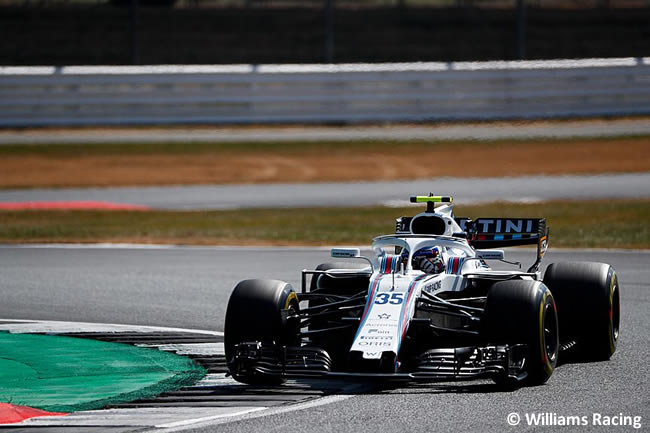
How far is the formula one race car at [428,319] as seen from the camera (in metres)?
8.28

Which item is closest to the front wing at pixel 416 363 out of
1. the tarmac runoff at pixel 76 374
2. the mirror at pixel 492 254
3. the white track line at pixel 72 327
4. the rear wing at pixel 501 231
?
the tarmac runoff at pixel 76 374

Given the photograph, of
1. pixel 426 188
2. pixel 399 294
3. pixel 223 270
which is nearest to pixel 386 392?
pixel 399 294

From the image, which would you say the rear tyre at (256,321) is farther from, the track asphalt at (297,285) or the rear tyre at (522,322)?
the rear tyre at (522,322)

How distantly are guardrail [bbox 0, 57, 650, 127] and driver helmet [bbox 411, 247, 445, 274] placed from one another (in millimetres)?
19052

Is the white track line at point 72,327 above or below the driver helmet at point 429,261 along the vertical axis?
below

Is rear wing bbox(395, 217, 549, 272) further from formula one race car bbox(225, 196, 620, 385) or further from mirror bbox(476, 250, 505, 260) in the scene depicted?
mirror bbox(476, 250, 505, 260)

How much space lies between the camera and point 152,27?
39.0 meters

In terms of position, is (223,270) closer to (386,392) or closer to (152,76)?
(386,392)

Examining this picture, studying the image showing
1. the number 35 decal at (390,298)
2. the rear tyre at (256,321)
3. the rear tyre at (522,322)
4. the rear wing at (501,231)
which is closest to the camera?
the rear tyre at (522,322)

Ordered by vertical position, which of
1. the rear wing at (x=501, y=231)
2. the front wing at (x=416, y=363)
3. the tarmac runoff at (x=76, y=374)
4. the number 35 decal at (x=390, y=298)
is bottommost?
the tarmac runoff at (x=76, y=374)

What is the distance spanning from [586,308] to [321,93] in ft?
63.8

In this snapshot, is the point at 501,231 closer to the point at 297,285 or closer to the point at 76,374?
the point at 297,285

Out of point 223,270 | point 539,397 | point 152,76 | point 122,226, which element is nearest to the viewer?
point 539,397

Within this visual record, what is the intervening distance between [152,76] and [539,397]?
69.8 feet
